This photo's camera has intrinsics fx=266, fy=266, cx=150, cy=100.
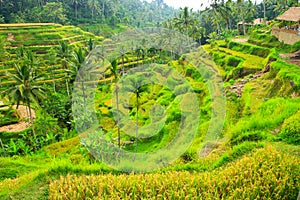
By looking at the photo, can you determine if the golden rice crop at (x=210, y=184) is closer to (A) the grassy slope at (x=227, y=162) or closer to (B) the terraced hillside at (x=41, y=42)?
(A) the grassy slope at (x=227, y=162)

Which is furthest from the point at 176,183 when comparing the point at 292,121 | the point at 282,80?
the point at 282,80

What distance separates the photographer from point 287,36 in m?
22.8

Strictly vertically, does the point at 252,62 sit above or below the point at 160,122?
above

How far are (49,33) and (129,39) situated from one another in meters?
19.7

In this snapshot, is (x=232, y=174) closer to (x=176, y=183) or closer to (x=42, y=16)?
(x=176, y=183)

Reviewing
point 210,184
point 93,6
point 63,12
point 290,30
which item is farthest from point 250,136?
point 93,6

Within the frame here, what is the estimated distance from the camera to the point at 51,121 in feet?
83.6

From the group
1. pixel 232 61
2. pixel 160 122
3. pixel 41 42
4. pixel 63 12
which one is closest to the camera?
pixel 160 122

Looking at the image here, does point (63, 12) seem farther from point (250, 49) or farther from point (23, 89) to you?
point (23, 89)

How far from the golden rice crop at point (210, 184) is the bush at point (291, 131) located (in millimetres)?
1896

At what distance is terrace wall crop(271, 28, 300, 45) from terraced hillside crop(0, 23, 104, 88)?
2798 centimetres

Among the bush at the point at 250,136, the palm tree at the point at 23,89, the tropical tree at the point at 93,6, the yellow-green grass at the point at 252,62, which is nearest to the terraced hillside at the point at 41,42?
the tropical tree at the point at 93,6

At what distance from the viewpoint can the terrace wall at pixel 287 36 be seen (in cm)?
2150

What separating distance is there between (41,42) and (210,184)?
47411 millimetres
